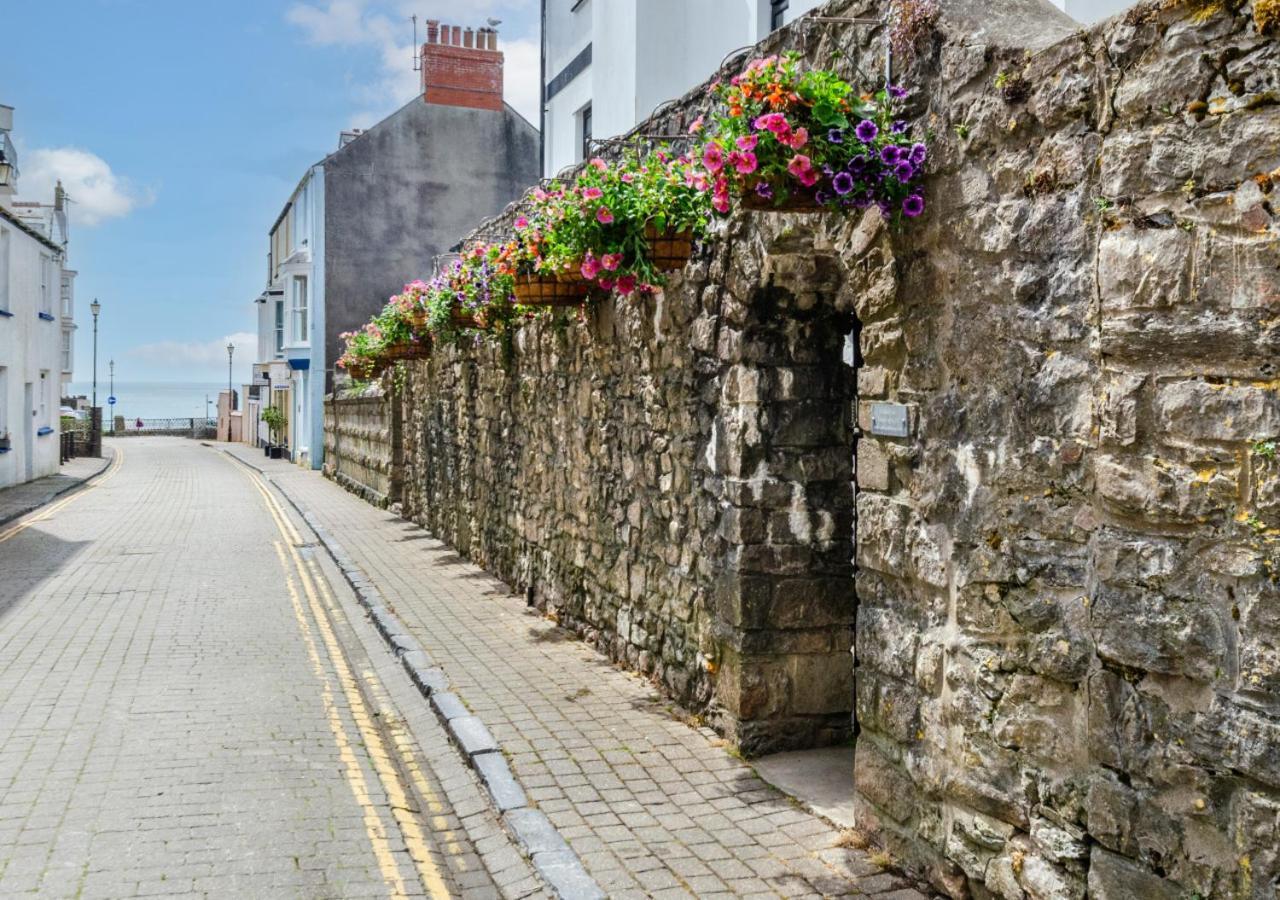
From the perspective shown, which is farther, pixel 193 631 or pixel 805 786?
pixel 193 631

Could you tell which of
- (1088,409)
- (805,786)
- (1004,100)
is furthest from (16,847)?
(1004,100)

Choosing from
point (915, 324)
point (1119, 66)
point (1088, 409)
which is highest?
point (1119, 66)

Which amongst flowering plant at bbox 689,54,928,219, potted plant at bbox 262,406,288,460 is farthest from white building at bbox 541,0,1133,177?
potted plant at bbox 262,406,288,460

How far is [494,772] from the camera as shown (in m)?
6.21

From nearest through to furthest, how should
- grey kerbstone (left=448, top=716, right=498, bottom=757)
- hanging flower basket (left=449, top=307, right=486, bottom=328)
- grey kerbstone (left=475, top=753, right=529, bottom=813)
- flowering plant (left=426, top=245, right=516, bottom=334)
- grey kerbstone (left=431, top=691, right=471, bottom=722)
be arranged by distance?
grey kerbstone (left=475, top=753, right=529, bottom=813) < grey kerbstone (left=448, top=716, right=498, bottom=757) < grey kerbstone (left=431, top=691, right=471, bottom=722) < flowering plant (left=426, top=245, right=516, bottom=334) < hanging flower basket (left=449, top=307, right=486, bottom=328)

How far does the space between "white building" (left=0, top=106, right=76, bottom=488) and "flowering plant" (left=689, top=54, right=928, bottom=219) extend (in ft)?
78.4

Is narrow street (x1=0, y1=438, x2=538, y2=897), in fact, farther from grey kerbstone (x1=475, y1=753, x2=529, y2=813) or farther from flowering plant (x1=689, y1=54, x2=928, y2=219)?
flowering plant (x1=689, y1=54, x2=928, y2=219)

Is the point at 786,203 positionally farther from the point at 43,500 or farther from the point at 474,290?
the point at 43,500

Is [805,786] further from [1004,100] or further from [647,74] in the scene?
[647,74]

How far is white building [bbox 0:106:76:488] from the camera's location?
81.1 feet

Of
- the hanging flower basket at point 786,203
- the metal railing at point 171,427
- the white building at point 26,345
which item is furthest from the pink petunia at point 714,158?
the metal railing at point 171,427

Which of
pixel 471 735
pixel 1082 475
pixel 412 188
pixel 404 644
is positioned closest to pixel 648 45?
pixel 404 644

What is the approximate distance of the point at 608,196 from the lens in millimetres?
6793

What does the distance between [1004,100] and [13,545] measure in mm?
16128
